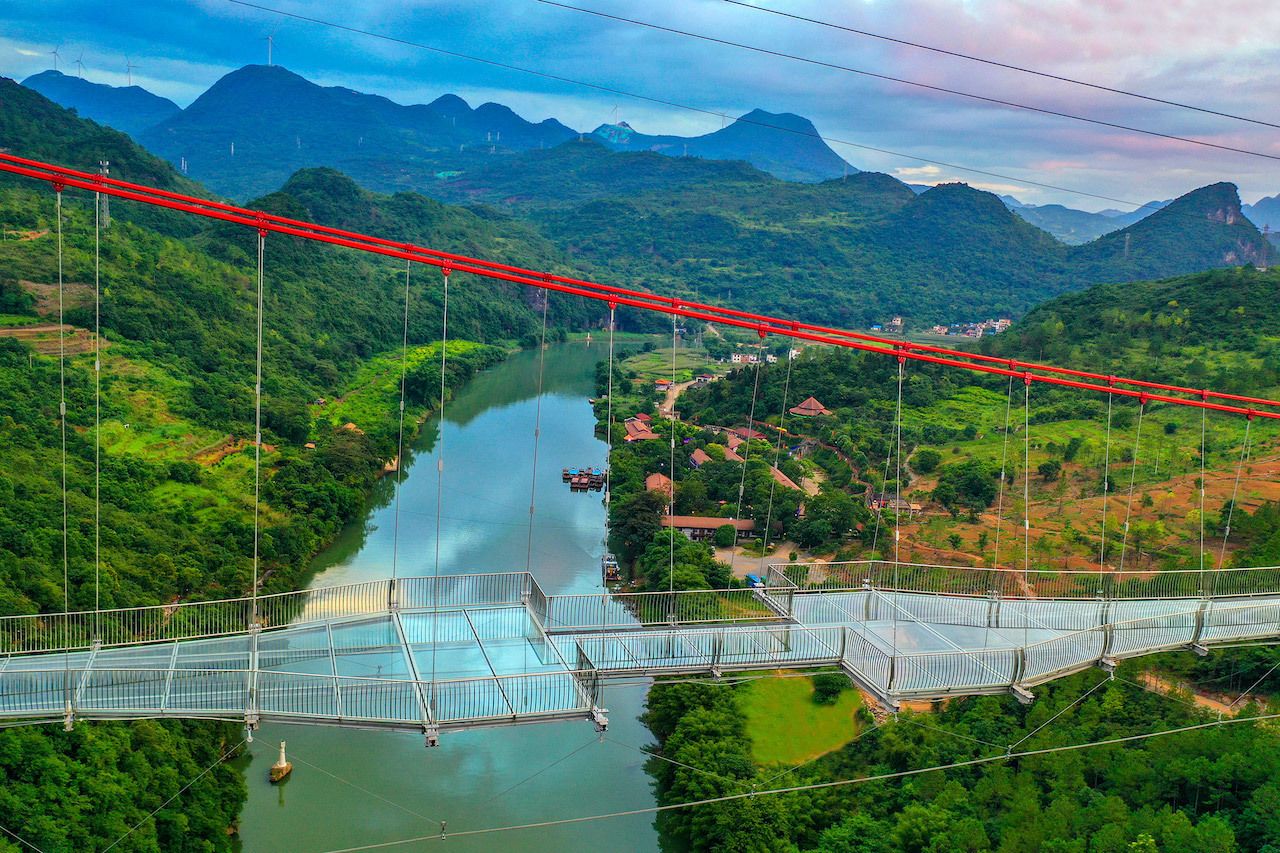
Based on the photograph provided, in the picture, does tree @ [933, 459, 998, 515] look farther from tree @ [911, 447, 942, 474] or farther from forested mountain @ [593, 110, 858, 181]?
forested mountain @ [593, 110, 858, 181]

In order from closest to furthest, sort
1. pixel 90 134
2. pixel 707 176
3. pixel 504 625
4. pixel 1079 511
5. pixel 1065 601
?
pixel 504 625 → pixel 1065 601 → pixel 1079 511 → pixel 90 134 → pixel 707 176

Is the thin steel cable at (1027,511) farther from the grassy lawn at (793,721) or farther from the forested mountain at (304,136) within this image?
the forested mountain at (304,136)

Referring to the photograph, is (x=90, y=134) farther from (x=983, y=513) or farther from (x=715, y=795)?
(x=715, y=795)

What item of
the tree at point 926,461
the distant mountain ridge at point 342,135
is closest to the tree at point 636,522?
the tree at point 926,461

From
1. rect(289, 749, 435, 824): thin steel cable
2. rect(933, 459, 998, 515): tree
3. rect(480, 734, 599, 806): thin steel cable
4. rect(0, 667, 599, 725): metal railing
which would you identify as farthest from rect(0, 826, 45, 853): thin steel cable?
rect(933, 459, 998, 515): tree

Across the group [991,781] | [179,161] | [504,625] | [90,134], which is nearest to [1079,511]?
[991,781]
